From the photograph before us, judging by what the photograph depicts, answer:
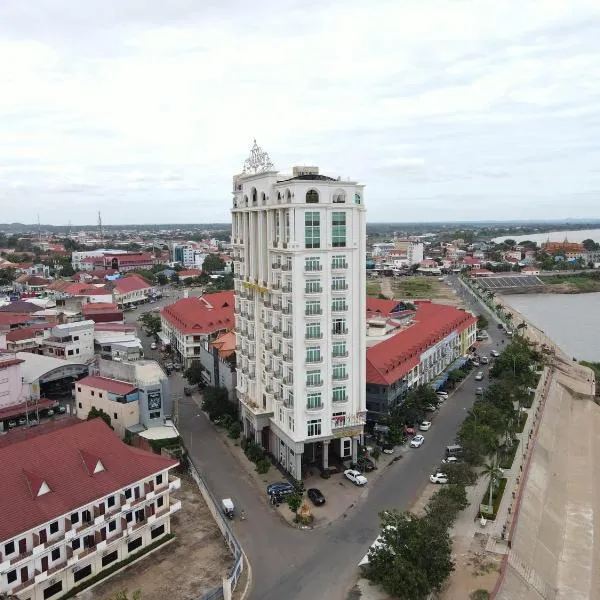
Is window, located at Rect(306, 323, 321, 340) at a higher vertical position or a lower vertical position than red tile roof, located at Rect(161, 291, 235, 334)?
higher

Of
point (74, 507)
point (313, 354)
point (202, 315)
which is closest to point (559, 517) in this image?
point (313, 354)

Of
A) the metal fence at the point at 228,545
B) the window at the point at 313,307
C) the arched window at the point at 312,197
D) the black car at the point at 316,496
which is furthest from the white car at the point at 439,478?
the arched window at the point at 312,197

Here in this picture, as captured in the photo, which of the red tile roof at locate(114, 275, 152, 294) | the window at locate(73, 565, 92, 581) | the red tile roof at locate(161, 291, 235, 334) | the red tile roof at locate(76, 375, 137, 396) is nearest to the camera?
the window at locate(73, 565, 92, 581)

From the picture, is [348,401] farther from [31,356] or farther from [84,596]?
[31,356]

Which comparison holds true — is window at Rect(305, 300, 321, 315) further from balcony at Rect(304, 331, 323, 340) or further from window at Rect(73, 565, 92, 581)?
window at Rect(73, 565, 92, 581)

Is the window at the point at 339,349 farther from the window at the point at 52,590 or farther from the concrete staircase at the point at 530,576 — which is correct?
the window at the point at 52,590

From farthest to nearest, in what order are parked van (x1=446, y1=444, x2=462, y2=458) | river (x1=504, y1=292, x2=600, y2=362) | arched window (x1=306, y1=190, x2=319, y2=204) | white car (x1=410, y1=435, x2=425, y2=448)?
river (x1=504, y1=292, x2=600, y2=362) < white car (x1=410, y1=435, x2=425, y2=448) < parked van (x1=446, y1=444, x2=462, y2=458) < arched window (x1=306, y1=190, x2=319, y2=204)

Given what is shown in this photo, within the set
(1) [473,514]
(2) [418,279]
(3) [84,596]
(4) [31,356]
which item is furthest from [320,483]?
(2) [418,279]

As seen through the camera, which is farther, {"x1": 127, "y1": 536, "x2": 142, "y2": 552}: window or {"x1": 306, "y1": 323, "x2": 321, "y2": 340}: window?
{"x1": 306, "y1": 323, "x2": 321, "y2": 340}: window

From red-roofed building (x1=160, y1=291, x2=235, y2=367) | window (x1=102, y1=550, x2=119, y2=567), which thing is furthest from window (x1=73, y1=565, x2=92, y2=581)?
red-roofed building (x1=160, y1=291, x2=235, y2=367)
